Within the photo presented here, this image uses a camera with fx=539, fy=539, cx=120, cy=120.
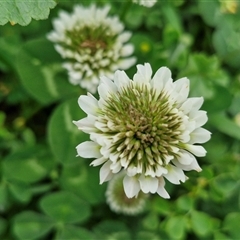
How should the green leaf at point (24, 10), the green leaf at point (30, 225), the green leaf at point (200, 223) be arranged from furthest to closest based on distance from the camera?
1. the green leaf at point (30, 225)
2. the green leaf at point (200, 223)
3. the green leaf at point (24, 10)

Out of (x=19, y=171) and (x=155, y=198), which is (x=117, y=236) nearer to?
(x=155, y=198)

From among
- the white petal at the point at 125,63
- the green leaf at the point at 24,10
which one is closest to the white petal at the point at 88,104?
the green leaf at the point at 24,10

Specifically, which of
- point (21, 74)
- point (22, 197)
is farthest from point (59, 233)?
point (21, 74)

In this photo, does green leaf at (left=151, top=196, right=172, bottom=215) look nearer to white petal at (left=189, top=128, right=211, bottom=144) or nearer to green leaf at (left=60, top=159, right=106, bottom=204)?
green leaf at (left=60, top=159, right=106, bottom=204)

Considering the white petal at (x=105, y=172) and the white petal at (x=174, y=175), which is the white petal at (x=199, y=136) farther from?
the white petal at (x=105, y=172)

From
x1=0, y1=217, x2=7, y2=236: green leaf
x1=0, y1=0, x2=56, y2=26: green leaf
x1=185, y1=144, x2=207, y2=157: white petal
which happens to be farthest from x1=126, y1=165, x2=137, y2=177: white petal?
x1=0, y1=217, x2=7, y2=236: green leaf
